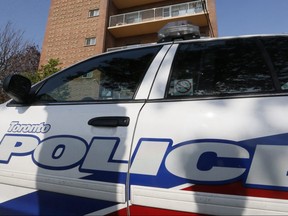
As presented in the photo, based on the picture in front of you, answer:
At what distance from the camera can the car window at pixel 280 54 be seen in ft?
4.43

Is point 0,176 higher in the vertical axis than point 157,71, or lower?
lower

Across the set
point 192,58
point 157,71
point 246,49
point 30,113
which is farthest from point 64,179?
point 246,49

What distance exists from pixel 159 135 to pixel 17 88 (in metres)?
1.15

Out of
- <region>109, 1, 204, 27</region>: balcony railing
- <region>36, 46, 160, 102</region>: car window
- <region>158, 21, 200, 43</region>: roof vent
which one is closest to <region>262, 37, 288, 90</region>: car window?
<region>158, 21, 200, 43</region>: roof vent

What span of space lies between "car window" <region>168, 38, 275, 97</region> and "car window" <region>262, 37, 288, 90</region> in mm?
56

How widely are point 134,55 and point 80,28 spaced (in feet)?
59.0

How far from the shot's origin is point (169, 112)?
4.50 ft

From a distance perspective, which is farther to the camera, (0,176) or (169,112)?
(0,176)

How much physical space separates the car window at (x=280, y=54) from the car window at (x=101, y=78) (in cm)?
73

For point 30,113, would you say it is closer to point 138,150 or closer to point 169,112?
point 138,150

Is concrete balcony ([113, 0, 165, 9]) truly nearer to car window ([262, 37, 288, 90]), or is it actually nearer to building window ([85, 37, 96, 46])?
building window ([85, 37, 96, 46])

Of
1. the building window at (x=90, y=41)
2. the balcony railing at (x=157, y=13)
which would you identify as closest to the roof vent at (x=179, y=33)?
the balcony railing at (x=157, y=13)

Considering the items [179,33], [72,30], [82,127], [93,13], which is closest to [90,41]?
[72,30]

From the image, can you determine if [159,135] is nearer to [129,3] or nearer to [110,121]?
[110,121]
